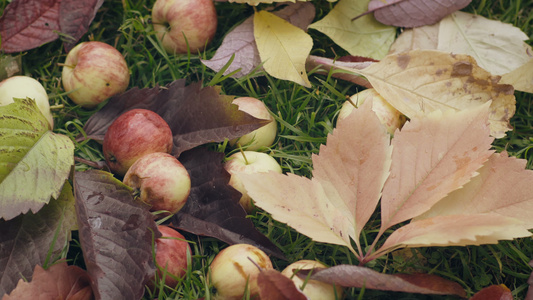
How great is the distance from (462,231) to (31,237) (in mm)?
1106

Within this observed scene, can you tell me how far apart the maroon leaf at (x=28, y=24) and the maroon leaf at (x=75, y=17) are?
0.03 m

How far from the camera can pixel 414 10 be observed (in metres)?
1.90

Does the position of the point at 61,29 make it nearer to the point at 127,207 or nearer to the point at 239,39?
the point at 239,39

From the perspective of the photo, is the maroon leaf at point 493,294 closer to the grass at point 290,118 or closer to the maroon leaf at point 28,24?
the grass at point 290,118

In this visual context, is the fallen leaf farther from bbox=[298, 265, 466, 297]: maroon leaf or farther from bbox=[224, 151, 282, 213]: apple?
bbox=[298, 265, 466, 297]: maroon leaf

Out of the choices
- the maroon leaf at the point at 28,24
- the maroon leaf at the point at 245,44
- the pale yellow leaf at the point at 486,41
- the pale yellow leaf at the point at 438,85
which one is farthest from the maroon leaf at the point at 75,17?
the pale yellow leaf at the point at 486,41

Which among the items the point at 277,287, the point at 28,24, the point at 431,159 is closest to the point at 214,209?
the point at 277,287

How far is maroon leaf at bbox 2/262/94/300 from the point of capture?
→ 3.98ft

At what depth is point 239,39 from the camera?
1805 millimetres

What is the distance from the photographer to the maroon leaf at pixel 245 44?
5.72 ft

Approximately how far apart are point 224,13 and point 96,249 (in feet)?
3.54

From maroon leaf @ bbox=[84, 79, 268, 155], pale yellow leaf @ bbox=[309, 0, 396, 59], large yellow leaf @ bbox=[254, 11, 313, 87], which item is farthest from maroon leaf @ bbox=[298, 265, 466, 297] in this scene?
pale yellow leaf @ bbox=[309, 0, 396, 59]

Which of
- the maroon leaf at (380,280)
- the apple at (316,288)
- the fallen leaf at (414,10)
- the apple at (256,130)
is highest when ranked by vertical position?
the fallen leaf at (414,10)

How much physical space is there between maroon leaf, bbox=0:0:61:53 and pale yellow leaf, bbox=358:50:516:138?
113cm
